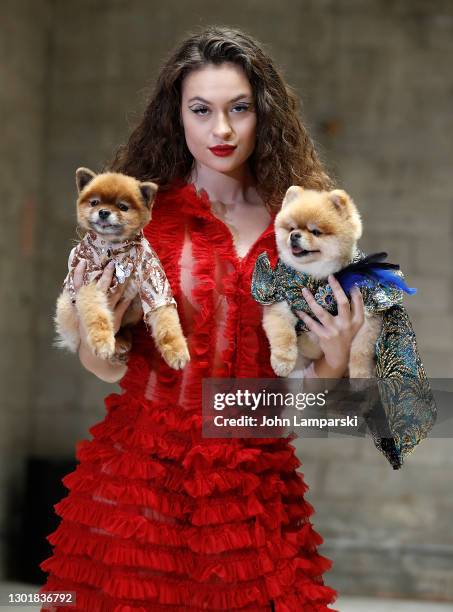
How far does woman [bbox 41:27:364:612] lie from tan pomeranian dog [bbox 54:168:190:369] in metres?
0.03

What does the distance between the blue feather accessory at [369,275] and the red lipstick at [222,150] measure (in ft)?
1.26

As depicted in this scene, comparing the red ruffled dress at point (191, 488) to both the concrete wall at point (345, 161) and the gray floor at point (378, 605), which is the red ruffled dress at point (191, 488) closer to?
the gray floor at point (378, 605)

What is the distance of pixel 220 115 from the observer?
190cm

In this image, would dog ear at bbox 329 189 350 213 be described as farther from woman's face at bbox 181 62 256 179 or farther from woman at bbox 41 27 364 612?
woman's face at bbox 181 62 256 179

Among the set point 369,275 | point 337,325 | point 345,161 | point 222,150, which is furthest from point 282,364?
point 345,161

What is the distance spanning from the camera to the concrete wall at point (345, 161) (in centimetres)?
432

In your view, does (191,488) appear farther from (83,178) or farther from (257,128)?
(257,128)

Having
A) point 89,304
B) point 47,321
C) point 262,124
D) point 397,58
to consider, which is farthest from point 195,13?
point 89,304

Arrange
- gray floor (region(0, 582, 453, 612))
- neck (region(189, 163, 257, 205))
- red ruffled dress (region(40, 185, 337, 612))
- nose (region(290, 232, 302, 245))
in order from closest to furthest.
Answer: nose (region(290, 232, 302, 245)) < red ruffled dress (region(40, 185, 337, 612)) < neck (region(189, 163, 257, 205)) < gray floor (region(0, 582, 453, 612))

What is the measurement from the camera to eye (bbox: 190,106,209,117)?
6.33 ft

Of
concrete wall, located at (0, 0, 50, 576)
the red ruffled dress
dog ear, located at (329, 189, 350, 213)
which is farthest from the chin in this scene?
concrete wall, located at (0, 0, 50, 576)

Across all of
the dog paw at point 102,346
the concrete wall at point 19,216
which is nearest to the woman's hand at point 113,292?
the dog paw at point 102,346

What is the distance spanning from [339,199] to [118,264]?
0.45 m

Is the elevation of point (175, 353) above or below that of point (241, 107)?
below
